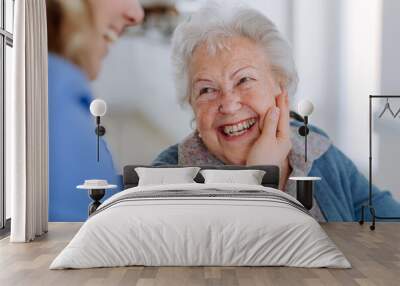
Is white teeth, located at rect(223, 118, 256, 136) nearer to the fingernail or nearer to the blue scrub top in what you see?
the fingernail

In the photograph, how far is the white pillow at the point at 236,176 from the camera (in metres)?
7.01

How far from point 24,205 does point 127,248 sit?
6.54ft

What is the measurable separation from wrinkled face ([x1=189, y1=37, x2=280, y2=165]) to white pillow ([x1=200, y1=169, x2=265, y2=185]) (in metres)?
0.66

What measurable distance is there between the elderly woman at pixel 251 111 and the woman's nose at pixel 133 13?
2.05ft

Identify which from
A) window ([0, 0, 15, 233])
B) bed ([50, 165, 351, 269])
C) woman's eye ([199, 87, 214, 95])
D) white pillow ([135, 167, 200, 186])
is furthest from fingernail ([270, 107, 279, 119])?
window ([0, 0, 15, 233])

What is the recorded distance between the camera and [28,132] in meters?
6.45

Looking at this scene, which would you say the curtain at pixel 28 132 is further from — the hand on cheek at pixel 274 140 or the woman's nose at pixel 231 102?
the hand on cheek at pixel 274 140

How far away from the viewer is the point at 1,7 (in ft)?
Result: 23.1

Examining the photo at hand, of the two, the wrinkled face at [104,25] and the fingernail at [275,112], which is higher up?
the wrinkled face at [104,25]

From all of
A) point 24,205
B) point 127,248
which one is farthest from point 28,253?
point 127,248

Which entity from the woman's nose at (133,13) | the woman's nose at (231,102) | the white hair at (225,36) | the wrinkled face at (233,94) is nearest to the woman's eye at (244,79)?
the wrinkled face at (233,94)

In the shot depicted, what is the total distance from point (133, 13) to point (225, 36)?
49.6 inches

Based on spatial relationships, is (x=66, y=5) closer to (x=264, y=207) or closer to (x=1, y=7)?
(x=1, y=7)

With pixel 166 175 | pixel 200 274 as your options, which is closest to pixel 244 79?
pixel 166 175
